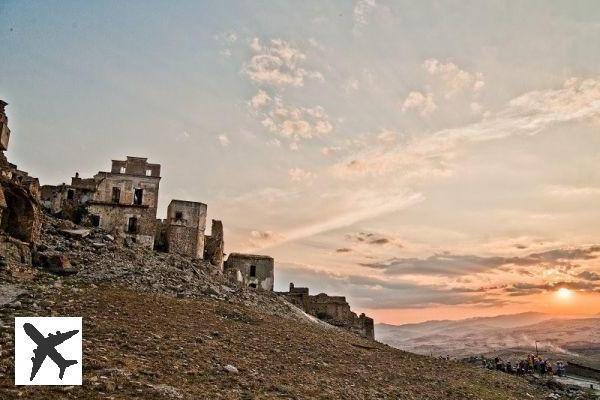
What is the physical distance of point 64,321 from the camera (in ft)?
31.8

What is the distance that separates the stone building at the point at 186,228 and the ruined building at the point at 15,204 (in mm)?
18291

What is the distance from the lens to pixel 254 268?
4962 centimetres

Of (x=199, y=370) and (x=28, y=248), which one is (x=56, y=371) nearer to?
(x=199, y=370)

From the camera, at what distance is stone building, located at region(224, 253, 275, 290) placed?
161 feet

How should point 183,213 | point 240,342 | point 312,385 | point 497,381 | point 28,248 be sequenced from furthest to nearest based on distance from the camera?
1. point 183,213
2. point 497,381
3. point 28,248
4. point 240,342
5. point 312,385

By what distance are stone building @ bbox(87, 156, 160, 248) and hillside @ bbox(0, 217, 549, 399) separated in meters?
13.1

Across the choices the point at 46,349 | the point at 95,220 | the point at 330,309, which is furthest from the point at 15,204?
the point at 330,309

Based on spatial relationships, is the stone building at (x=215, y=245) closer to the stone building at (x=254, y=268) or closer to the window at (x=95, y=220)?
the stone building at (x=254, y=268)

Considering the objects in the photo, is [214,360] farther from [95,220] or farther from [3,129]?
[95,220]

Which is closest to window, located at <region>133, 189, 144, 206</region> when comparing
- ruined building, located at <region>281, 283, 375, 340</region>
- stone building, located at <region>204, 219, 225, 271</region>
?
stone building, located at <region>204, 219, 225, 271</region>

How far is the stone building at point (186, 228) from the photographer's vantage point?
4284cm

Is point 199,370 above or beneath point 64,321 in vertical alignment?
beneath

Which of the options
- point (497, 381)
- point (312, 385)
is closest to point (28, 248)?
point (312, 385)

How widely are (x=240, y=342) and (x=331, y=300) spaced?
1251 inches
